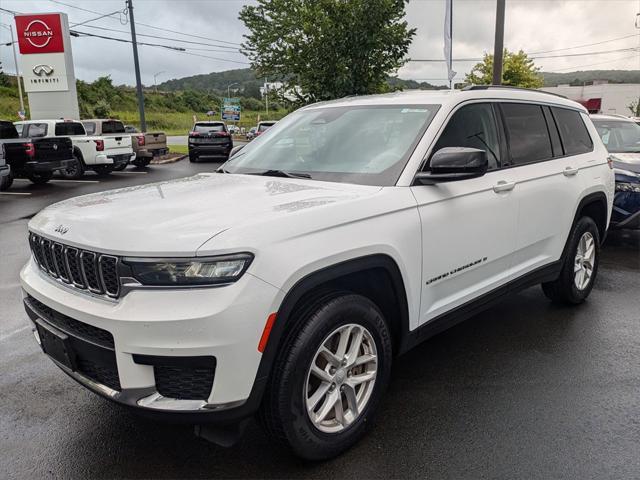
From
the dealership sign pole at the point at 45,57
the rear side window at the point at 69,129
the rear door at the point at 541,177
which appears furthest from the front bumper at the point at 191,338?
the dealership sign pole at the point at 45,57

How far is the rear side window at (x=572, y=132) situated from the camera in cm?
453

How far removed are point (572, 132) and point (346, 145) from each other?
237 centimetres

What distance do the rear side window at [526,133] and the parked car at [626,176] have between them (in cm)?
330

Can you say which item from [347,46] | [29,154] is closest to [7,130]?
[29,154]

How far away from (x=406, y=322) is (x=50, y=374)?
2.49 m

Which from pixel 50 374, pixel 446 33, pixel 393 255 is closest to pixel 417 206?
pixel 393 255

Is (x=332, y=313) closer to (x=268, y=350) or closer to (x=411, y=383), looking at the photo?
(x=268, y=350)

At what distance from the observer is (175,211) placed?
2.57 m

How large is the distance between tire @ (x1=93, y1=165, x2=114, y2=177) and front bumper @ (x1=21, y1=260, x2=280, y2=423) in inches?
621

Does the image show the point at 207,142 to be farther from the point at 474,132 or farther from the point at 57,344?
the point at 57,344

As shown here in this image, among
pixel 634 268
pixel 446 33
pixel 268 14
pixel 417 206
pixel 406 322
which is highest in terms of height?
pixel 268 14

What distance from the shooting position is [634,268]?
248 inches

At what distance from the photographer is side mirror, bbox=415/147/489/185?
292cm

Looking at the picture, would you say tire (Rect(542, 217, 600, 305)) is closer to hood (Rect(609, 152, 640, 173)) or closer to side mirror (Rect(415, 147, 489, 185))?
side mirror (Rect(415, 147, 489, 185))
